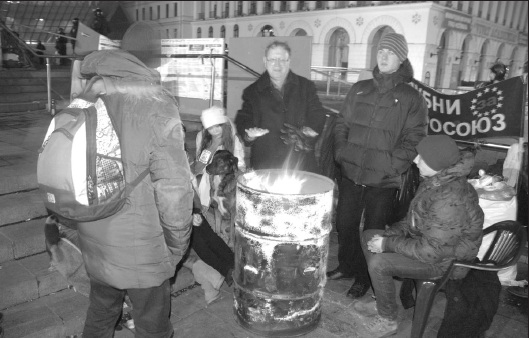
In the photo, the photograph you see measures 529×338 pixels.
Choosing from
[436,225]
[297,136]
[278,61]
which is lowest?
[436,225]

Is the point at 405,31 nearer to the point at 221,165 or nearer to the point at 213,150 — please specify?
the point at 213,150

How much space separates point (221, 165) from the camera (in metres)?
3.56

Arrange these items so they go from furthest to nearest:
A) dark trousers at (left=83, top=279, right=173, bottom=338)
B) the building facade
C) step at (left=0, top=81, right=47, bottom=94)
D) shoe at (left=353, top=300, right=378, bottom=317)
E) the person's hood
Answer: the building facade
step at (left=0, top=81, right=47, bottom=94)
shoe at (left=353, top=300, right=378, bottom=317)
dark trousers at (left=83, top=279, right=173, bottom=338)
the person's hood

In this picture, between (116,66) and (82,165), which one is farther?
(116,66)

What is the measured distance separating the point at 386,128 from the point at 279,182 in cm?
109

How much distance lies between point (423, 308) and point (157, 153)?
83.9 inches

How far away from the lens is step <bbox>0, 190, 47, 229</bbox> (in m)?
3.53

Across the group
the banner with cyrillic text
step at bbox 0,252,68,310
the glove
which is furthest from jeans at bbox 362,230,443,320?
step at bbox 0,252,68,310

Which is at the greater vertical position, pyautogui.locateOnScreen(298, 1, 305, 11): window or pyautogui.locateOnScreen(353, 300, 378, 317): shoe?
pyautogui.locateOnScreen(298, 1, 305, 11): window

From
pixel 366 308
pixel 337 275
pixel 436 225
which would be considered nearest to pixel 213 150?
pixel 337 275

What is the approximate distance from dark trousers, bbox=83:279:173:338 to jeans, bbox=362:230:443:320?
1.58 m

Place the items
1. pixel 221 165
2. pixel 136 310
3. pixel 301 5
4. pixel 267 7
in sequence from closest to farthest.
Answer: pixel 136 310
pixel 221 165
pixel 301 5
pixel 267 7

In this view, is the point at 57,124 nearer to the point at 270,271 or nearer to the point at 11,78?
the point at 270,271

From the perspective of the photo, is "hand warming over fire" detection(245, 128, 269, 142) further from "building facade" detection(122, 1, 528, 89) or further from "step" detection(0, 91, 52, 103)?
"building facade" detection(122, 1, 528, 89)
